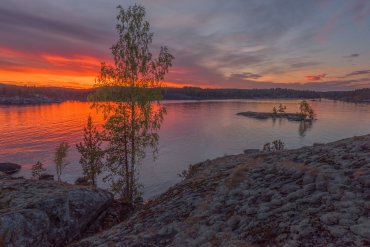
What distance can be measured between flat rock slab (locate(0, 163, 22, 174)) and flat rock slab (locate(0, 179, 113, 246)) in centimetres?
5257

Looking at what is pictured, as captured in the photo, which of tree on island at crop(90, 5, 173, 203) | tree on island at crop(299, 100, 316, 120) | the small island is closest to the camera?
tree on island at crop(90, 5, 173, 203)

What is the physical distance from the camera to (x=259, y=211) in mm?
7191

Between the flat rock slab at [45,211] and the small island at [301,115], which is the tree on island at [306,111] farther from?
the flat rock slab at [45,211]

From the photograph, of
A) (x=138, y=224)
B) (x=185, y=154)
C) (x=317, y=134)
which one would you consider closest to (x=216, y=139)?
(x=185, y=154)

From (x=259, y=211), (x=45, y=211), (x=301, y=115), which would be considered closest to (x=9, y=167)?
(x=45, y=211)

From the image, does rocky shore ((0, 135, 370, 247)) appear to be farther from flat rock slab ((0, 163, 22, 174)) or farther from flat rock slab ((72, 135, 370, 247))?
flat rock slab ((0, 163, 22, 174))

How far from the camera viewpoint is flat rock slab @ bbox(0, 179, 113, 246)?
922 centimetres

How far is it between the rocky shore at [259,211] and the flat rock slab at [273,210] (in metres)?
0.02

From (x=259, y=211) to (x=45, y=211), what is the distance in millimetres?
8596

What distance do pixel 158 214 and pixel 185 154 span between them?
61139 mm

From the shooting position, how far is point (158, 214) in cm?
989

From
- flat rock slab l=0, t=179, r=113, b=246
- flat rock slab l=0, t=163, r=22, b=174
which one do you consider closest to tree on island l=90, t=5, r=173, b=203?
flat rock slab l=0, t=179, r=113, b=246

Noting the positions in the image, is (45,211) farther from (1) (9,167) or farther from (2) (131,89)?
(1) (9,167)

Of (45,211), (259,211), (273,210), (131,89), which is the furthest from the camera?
(131,89)
